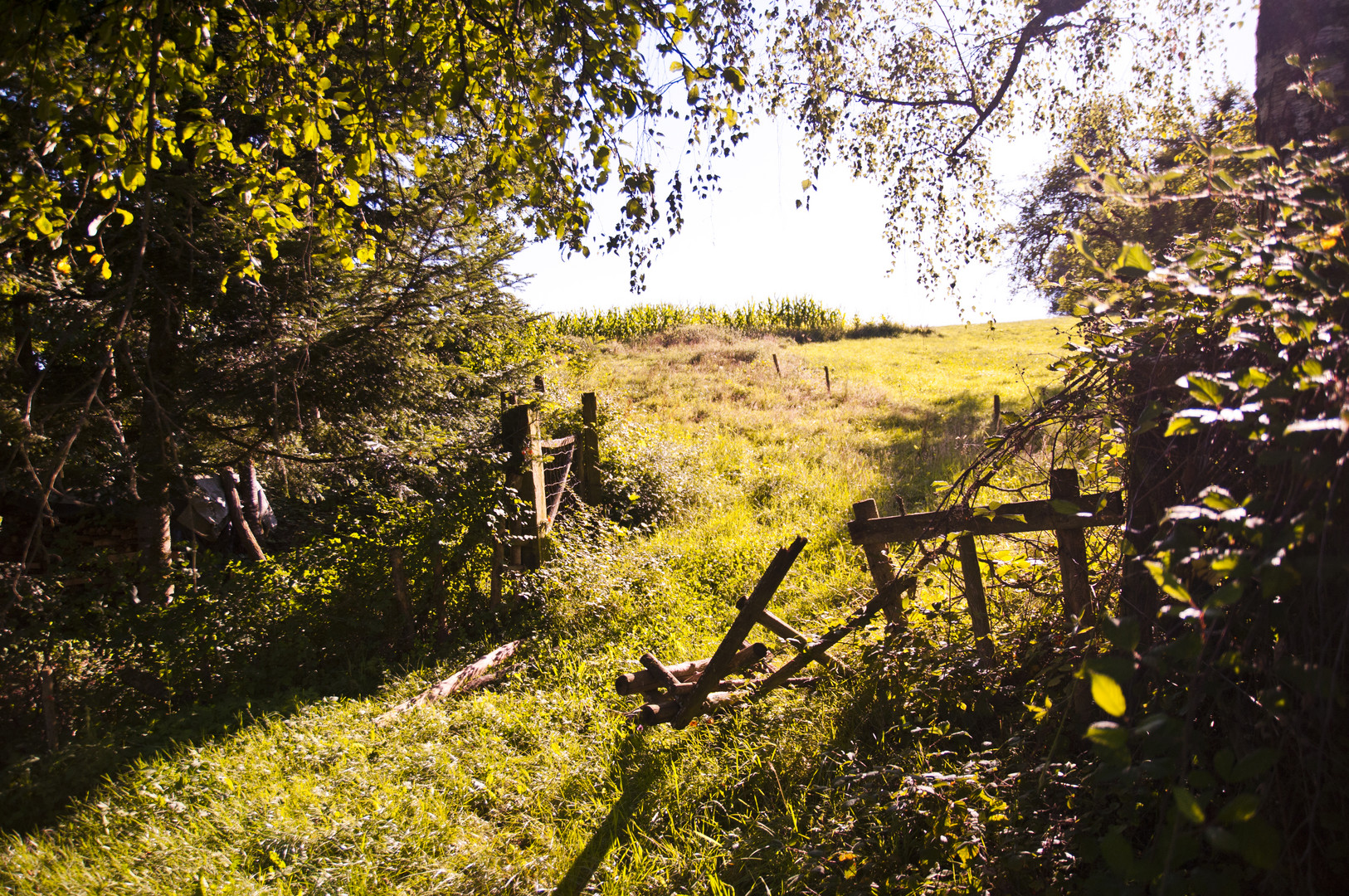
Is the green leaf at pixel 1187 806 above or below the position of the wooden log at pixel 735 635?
above

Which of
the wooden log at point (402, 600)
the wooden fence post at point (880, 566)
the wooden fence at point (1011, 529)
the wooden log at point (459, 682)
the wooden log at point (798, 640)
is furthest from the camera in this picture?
the wooden log at point (402, 600)

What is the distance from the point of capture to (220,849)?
3893 mm

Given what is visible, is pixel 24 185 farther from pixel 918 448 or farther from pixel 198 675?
pixel 918 448

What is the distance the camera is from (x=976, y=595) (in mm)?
4219

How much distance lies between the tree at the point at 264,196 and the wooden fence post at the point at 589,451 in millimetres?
2256

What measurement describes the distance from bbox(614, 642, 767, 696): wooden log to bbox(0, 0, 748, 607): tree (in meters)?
2.79

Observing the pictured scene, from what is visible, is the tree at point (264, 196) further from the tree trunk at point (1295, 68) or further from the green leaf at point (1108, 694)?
the green leaf at point (1108, 694)

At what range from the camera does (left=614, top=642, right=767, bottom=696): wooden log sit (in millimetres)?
4340

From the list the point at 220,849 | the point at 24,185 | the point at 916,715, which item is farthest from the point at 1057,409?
the point at 24,185

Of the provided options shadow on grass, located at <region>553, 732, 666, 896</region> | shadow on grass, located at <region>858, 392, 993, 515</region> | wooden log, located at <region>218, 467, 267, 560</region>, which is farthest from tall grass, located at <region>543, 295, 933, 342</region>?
shadow on grass, located at <region>553, 732, 666, 896</region>

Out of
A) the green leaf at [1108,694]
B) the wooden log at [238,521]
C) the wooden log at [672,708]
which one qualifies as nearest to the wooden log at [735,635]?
the wooden log at [672,708]

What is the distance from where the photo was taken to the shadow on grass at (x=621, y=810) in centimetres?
358

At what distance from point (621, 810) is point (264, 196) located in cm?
442

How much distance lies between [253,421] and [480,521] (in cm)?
237
